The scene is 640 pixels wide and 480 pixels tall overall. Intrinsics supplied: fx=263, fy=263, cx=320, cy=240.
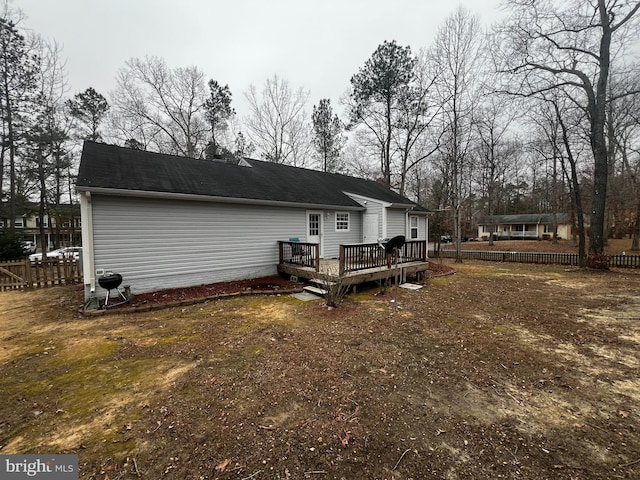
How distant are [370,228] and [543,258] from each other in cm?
990

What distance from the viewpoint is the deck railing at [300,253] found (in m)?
8.05

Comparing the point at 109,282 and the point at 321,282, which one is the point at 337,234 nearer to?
the point at 321,282

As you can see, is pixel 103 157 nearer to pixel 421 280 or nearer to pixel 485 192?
pixel 421 280

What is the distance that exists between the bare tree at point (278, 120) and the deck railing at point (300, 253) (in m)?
14.4

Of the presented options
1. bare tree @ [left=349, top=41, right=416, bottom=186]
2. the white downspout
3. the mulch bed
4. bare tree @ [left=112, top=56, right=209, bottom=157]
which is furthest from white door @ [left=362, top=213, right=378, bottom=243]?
bare tree @ [left=112, top=56, right=209, bottom=157]

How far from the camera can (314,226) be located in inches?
436

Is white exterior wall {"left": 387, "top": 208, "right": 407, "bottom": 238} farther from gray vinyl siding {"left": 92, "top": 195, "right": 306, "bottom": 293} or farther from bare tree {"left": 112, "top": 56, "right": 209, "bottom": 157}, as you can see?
bare tree {"left": 112, "top": 56, "right": 209, "bottom": 157}

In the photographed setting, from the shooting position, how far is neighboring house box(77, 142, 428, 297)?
6750 mm

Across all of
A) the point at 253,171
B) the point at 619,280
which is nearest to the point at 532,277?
the point at 619,280

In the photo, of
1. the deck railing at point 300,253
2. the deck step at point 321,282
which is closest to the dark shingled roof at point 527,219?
the deck railing at point 300,253

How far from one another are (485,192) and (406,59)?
1704cm

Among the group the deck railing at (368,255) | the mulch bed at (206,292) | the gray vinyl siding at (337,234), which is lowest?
the mulch bed at (206,292)

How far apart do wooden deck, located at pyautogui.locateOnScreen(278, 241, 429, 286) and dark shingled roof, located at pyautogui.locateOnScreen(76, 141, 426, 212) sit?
2.18 meters

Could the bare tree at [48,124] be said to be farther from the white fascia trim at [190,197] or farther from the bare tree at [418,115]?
the bare tree at [418,115]
